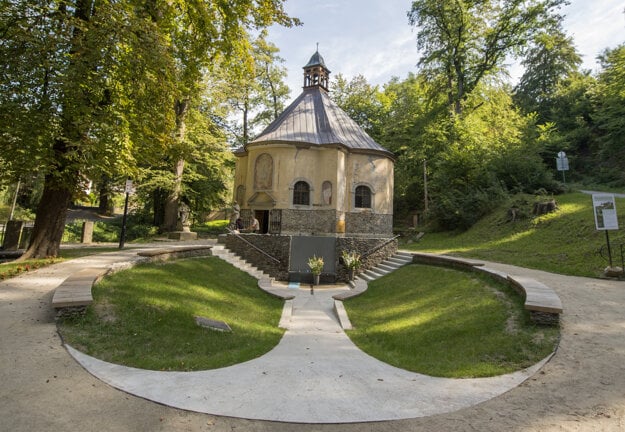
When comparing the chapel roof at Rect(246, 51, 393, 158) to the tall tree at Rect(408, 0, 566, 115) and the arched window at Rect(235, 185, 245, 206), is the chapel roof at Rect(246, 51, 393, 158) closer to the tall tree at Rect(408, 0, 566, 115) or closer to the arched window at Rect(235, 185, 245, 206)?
the arched window at Rect(235, 185, 245, 206)

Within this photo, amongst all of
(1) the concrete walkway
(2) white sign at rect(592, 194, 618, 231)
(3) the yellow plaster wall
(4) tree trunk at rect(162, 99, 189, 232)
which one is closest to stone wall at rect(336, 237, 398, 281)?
(3) the yellow plaster wall

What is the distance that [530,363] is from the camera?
16.1ft

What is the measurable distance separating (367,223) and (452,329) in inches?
621

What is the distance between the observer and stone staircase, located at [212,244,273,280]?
49.7 ft

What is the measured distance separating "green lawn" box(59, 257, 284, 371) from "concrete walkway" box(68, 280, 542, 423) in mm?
369

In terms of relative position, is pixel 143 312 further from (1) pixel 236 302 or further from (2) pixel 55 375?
(1) pixel 236 302

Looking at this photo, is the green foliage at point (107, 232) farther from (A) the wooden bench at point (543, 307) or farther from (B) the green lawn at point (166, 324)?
(A) the wooden bench at point (543, 307)

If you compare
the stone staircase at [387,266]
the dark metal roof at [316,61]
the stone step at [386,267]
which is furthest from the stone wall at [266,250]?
the dark metal roof at [316,61]

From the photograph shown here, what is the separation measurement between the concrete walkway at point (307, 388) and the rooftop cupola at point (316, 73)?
82.4 feet

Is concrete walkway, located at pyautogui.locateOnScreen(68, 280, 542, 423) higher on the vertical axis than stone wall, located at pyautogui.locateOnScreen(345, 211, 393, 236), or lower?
lower

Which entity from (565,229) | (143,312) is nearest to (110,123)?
(143,312)

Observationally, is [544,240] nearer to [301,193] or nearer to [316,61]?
[301,193]

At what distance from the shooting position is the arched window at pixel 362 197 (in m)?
22.8

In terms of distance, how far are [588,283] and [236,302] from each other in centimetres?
989
